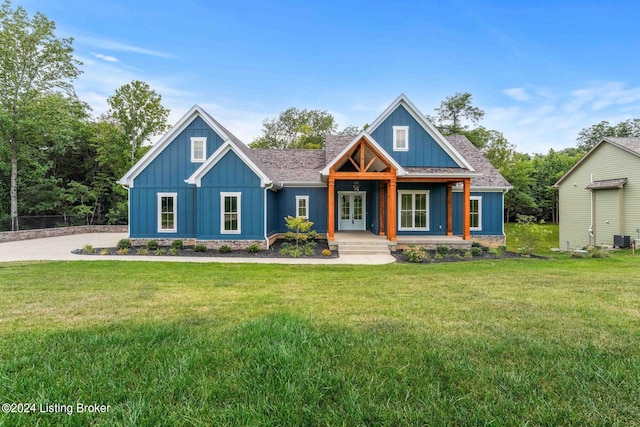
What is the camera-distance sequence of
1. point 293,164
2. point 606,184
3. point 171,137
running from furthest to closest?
point 293,164
point 606,184
point 171,137

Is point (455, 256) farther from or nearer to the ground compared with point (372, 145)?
nearer to the ground

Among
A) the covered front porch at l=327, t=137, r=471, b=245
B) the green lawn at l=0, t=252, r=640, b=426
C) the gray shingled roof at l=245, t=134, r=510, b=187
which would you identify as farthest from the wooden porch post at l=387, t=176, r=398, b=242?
the green lawn at l=0, t=252, r=640, b=426

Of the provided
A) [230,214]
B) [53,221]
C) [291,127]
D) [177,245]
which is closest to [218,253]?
[230,214]

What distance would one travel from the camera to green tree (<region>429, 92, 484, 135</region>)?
31219mm

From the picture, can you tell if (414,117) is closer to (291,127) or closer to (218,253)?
(218,253)

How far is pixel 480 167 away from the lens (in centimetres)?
1658

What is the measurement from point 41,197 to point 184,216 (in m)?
15.0

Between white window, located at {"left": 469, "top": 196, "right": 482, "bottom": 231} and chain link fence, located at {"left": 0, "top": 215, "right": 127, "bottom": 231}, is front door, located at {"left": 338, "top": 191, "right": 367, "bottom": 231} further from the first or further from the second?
chain link fence, located at {"left": 0, "top": 215, "right": 127, "bottom": 231}

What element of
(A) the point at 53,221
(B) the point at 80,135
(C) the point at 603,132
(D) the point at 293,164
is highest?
(C) the point at 603,132

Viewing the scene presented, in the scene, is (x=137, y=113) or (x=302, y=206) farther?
(x=137, y=113)

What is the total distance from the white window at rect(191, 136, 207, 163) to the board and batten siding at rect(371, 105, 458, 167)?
816cm

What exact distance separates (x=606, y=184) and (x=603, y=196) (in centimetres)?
89

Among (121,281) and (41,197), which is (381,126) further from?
(41,197)

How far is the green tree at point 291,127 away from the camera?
115ft
